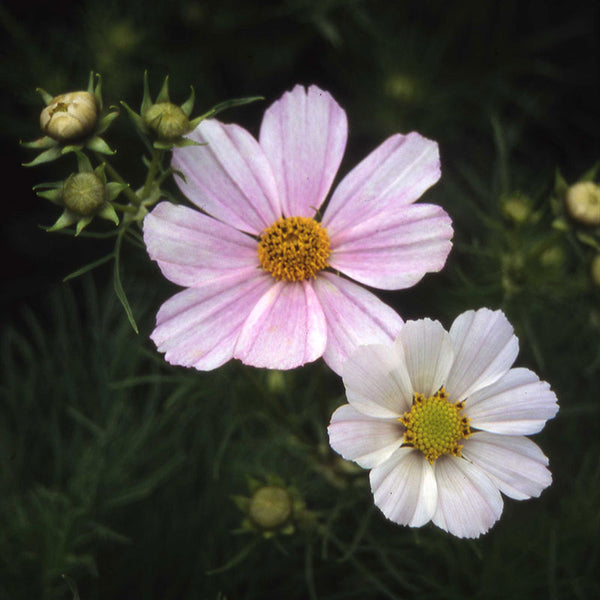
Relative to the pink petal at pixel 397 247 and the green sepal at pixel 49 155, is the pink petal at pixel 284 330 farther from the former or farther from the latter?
the green sepal at pixel 49 155

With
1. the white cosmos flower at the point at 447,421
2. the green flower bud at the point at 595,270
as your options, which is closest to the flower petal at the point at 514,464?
the white cosmos flower at the point at 447,421

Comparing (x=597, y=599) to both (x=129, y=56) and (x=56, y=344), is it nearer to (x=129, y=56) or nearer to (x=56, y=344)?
(x=56, y=344)

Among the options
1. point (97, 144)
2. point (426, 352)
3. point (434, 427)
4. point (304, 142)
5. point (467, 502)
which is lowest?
point (467, 502)

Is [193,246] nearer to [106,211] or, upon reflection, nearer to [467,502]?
[106,211]

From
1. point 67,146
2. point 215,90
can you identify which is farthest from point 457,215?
point 67,146

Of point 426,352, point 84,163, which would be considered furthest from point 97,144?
point 426,352

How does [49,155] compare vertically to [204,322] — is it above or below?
above
